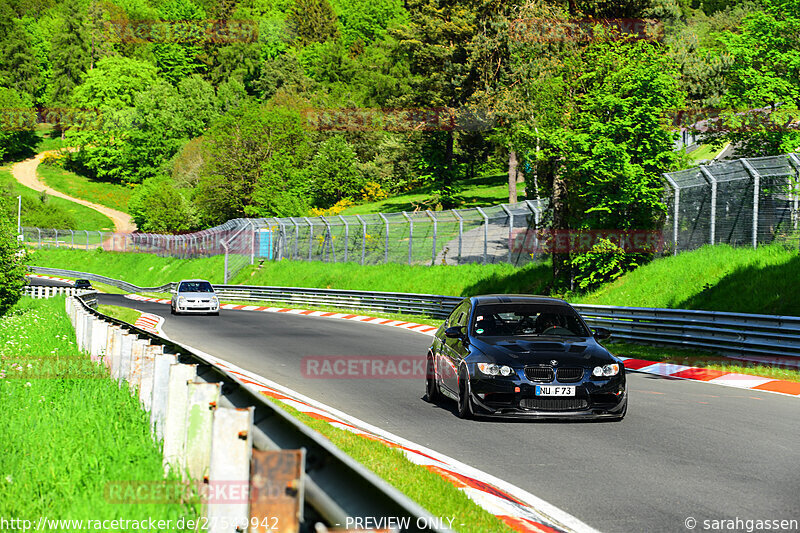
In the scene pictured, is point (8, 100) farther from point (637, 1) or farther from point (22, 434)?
point (22, 434)

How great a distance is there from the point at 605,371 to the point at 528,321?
5.28ft

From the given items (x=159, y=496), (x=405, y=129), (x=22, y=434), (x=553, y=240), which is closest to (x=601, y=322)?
(x=553, y=240)

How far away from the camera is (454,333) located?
10797 millimetres

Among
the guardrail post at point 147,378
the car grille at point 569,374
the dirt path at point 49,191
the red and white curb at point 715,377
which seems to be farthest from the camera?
the dirt path at point 49,191

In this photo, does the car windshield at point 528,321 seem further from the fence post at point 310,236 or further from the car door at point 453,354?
the fence post at point 310,236

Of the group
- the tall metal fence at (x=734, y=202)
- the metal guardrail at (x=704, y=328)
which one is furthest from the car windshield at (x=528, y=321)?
the tall metal fence at (x=734, y=202)

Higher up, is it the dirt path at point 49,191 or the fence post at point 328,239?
the dirt path at point 49,191

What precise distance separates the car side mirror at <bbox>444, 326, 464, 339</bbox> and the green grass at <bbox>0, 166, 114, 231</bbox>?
308ft

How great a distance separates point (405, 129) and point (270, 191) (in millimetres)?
19929

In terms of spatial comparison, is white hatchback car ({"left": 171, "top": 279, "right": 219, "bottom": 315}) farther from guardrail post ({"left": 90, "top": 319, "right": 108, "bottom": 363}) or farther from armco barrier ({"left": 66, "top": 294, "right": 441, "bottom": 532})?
armco barrier ({"left": 66, "top": 294, "right": 441, "bottom": 532})

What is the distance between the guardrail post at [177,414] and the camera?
17.6ft

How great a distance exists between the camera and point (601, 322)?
837 inches

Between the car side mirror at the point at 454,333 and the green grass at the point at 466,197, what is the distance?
194 feet

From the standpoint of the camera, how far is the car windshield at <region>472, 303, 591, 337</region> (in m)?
10.9
